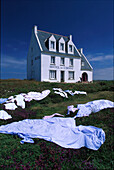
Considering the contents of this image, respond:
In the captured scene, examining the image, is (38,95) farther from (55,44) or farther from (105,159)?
A: (55,44)

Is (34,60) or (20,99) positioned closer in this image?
(20,99)

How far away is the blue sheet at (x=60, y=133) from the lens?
11.2 feet

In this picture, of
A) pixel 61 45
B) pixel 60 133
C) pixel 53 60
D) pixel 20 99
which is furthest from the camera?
pixel 61 45

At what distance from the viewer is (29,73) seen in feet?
89.9

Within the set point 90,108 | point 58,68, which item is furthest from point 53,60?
point 90,108

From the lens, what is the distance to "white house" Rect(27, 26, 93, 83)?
73.6 ft

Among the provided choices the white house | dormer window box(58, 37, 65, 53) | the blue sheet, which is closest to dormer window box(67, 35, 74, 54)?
the white house

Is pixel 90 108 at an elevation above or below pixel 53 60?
below

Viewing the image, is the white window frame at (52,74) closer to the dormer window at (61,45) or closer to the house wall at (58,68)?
the house wall at (58,68)

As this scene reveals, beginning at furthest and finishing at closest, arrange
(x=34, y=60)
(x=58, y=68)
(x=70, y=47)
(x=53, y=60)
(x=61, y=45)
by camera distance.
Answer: (x=70, y=47)
(x=61, y=45)
(x=34, y=60)
(x=58, y=68)
(x=53, y=60)

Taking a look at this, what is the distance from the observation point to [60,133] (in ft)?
12.6

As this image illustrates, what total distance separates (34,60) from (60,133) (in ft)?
73.4

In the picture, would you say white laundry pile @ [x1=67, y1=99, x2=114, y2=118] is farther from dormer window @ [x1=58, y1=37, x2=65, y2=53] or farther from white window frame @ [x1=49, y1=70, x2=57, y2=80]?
dormer window @ [x1=58, y1=37, x2=65, y2=53]

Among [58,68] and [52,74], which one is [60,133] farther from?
[58,68]
